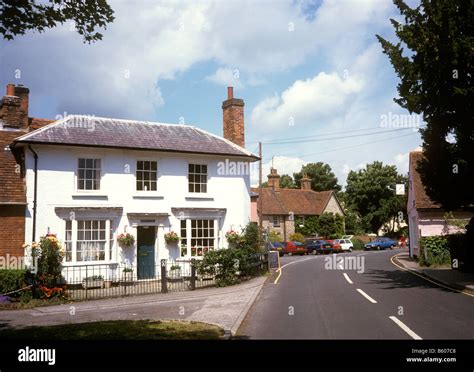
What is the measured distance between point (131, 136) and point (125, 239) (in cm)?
538

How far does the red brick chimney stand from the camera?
82.5ft

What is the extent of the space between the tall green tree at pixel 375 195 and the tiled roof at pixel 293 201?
875 cm

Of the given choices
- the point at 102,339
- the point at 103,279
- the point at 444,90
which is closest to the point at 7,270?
the point at 103,279

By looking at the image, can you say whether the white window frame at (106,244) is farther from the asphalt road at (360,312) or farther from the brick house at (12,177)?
the asphalt road at (360,312)

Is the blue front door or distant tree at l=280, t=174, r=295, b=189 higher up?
distant tree at l=280, t=174, r=295, b=189

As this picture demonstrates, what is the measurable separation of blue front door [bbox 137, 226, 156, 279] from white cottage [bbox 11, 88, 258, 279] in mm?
47

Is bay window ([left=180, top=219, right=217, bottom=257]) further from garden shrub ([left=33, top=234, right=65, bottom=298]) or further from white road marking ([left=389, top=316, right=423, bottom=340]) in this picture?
white road marking ([left=389, top=316, right=423, bottom=340])

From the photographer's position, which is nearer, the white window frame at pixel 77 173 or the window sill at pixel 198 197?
the white window frame at pixel 77 173

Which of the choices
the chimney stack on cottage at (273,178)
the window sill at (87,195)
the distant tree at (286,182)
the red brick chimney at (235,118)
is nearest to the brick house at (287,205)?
the chimney stack on cottage at (273,178)

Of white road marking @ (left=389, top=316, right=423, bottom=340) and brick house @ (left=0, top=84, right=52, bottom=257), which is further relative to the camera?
brick house @ (left=0, top=84, right=52, bottom=257)

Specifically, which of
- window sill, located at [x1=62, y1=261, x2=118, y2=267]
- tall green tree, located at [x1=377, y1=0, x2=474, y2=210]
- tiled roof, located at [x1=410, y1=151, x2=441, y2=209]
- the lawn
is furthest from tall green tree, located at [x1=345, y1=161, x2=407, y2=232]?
the lawn

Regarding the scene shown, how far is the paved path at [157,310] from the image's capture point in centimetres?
1178

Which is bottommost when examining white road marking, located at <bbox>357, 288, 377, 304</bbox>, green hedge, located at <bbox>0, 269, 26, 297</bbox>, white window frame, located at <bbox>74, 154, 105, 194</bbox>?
white road marking, located at <bbox>357, 288, 377, 304</bbox>

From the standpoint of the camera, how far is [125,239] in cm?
1955
